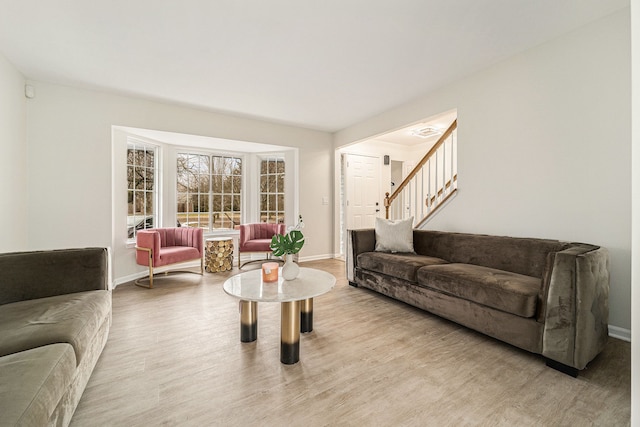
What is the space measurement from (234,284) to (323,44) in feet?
7.52

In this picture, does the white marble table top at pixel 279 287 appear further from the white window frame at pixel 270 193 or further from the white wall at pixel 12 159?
the white window frame at pixel 270 193

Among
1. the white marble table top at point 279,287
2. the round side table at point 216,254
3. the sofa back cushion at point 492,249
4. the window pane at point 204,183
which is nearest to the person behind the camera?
the white marble table top at point 279,287

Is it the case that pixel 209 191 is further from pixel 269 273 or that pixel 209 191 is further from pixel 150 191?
pixel 269 273

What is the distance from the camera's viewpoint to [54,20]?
2209 mm

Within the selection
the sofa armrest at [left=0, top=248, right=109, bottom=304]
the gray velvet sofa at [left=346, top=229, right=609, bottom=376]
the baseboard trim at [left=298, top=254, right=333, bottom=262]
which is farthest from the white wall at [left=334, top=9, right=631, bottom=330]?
the sofa armrest at [left=0, top=248, right=109, bottom=304]

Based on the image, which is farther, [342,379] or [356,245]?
[356,245]

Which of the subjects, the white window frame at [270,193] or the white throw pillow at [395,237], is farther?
the white window frame at [270,193]

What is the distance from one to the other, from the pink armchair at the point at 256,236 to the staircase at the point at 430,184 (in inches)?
87.0

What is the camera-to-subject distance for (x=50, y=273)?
1.97 metres

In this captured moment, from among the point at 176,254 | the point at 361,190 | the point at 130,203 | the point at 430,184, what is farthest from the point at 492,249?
the point at 130,203

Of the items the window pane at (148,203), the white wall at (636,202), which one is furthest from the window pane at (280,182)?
the white wall at (636,202)

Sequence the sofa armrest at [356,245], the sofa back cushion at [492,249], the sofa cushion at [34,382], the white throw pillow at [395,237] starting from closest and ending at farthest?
the sofa cushion at [34,382] → the sofa back cushion at [492,249] → the white throw pillow at [395,237] → the sofa armrest at [356,245]

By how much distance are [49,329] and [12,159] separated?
8.62 ft

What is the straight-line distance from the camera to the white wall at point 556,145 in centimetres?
219
